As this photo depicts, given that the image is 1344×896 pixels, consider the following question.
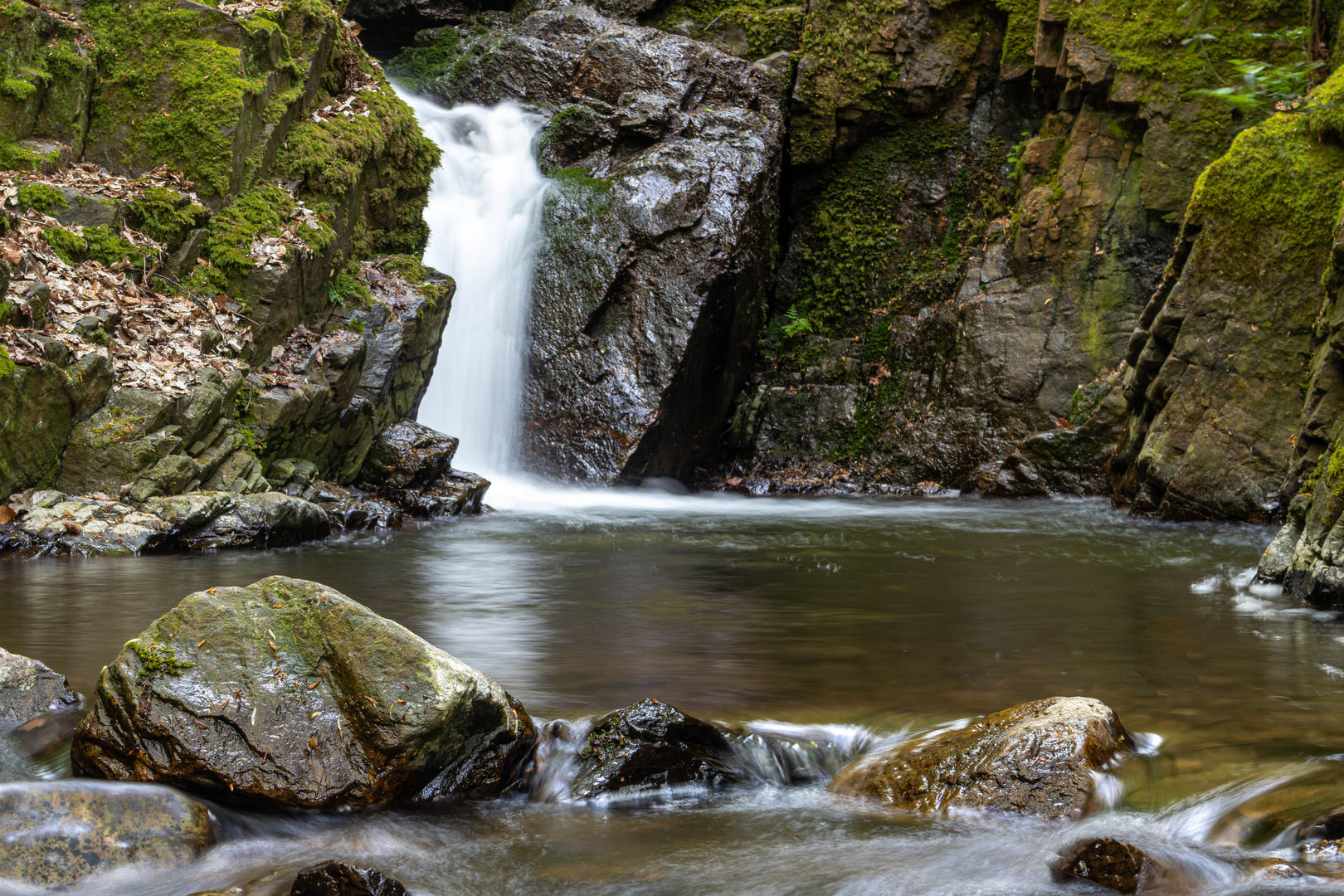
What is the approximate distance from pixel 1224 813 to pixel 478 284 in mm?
11651

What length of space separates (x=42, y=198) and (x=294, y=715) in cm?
686

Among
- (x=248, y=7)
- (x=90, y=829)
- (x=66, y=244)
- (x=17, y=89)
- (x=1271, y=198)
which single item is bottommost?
(x=90, y=829)

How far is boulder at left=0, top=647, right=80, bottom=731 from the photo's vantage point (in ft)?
11.9

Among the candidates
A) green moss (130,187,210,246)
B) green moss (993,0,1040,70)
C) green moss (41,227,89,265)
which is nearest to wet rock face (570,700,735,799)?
green moss (41,227,89,265)

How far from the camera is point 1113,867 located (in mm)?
2736

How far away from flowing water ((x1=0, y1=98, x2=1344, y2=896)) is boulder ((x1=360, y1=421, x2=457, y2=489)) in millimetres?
889

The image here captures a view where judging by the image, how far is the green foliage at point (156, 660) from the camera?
3264mm

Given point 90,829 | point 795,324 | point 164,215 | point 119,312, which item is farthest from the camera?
point 795,324

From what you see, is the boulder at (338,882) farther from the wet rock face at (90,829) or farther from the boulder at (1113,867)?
the boulder at (1113,867)

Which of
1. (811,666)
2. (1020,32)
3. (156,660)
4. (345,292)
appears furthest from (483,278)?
(156,660)

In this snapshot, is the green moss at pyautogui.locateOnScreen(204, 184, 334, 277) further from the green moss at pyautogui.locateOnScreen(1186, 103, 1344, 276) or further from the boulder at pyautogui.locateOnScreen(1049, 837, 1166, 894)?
the green moss at pyautogui.locateOnScreen(1186, 103, 1344, 276)

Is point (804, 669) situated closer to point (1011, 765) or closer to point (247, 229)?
point (1011, 765)

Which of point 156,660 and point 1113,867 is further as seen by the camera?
point 156,660

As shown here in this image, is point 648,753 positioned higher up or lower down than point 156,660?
lower down
